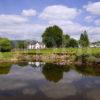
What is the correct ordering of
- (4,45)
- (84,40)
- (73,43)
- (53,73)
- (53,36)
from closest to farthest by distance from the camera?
1. (53,73)
2. (4,45)
3. (53,36)
4. (84,40)
5. (73,43)

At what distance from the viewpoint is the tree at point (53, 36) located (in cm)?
13225

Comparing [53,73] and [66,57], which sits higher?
[66,57]

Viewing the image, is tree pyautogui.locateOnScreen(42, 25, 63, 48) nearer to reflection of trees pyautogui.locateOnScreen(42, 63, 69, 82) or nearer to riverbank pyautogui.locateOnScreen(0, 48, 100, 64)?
riverbank pyautogui.locateOnScreen(0, 48, 100, 64)

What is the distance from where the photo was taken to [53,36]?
132m

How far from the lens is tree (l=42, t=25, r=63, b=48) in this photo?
132250mm

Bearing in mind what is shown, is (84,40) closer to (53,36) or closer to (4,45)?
(53,36)

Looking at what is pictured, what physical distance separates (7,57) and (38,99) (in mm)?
58886

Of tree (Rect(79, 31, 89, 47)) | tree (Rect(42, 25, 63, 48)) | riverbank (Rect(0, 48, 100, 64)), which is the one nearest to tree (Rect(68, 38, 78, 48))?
tree (Rect(79, 31, 89, 47))

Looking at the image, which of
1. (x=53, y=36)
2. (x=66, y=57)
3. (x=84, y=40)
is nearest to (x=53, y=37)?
(x=53, y=36)

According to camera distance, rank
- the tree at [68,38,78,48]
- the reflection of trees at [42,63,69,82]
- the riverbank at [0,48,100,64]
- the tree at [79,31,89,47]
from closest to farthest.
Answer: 1. the reflection of trees at [42,63,69,82]
2. the riverbank at [0,48,100,64]
3. the tree at [79,31,89,47]
4. the tree at [68,38,78,48]

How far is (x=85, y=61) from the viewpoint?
63688 millimetres

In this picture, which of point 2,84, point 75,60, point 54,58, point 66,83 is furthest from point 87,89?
point 54,58

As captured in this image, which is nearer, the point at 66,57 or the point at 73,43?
the point at 66,57

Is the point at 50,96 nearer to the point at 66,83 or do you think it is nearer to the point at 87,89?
the point at 87,89
